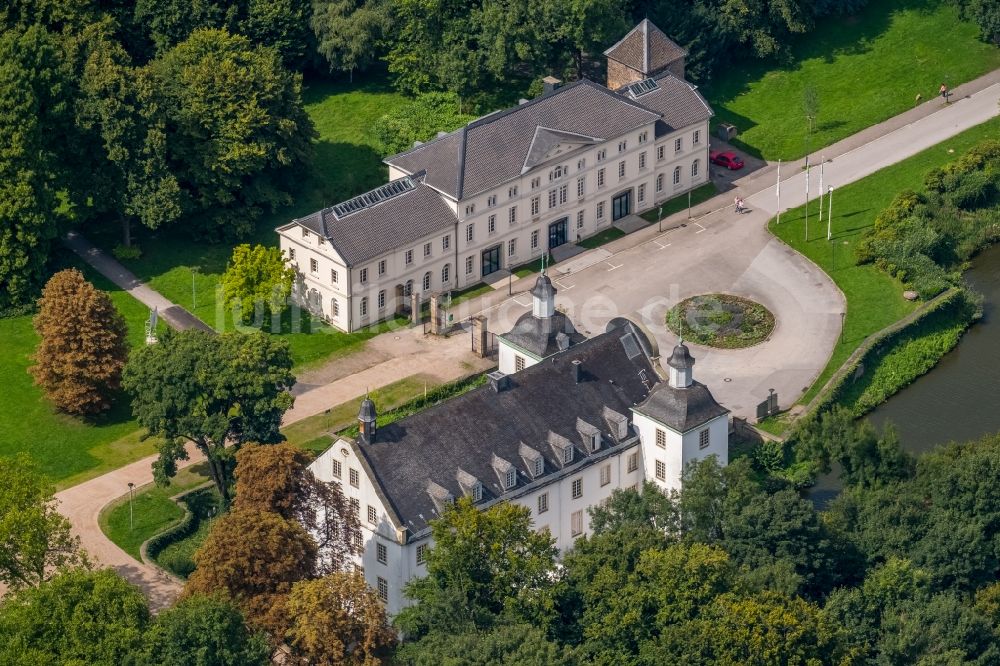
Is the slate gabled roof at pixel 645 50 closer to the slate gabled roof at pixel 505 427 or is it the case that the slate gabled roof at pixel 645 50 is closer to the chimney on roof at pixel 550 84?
the chimney on roof at pixel 550 84

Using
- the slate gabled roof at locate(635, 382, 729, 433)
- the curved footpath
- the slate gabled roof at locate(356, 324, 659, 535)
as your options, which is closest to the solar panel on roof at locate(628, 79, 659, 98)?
Result: the curved footpath

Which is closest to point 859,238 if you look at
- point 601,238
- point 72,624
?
point 601,238

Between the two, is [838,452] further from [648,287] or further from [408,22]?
[408,22]

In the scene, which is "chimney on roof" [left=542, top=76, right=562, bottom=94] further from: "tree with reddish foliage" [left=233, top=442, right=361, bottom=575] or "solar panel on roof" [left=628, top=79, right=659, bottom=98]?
"tree with reddish foliage" [left=233, top=442, right=361, bottom=575]

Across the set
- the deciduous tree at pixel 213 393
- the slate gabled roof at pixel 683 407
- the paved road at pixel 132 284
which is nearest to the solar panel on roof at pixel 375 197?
the paved road at pixel 132 284

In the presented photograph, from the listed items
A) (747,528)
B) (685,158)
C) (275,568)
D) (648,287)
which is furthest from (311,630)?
(685,158)

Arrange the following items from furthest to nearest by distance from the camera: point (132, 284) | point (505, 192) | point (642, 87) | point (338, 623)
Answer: point (642, 87)
point (505, 192)
point (132, 284)
point (338, 623)

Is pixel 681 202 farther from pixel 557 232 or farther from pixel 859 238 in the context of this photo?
pixel 859 238
